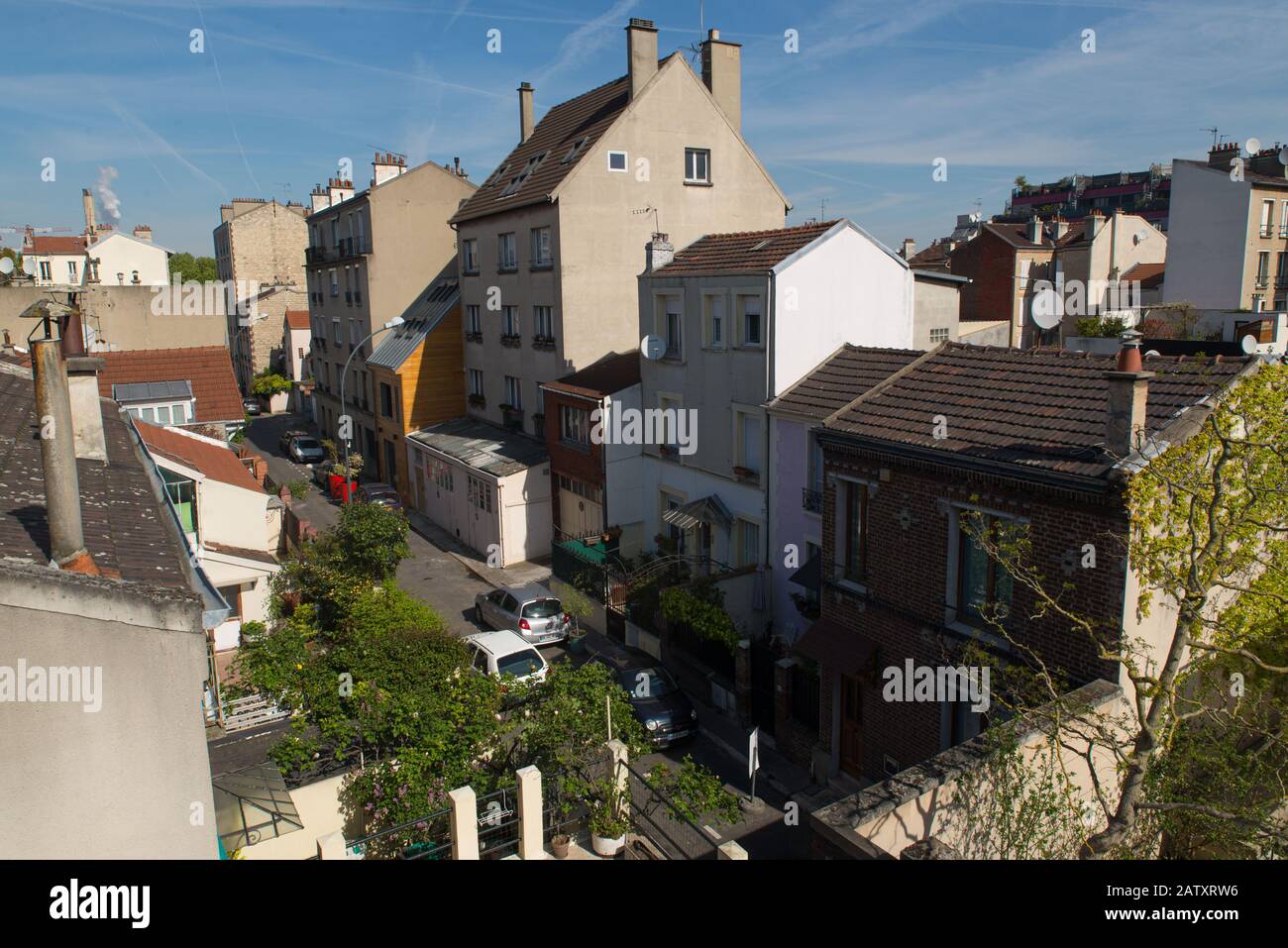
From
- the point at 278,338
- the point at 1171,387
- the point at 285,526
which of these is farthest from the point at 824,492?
the point at 278,338

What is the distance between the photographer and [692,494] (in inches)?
919

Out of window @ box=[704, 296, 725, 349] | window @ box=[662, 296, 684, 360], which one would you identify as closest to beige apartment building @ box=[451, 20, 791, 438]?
window @ box=[662, 296, 684, 360]

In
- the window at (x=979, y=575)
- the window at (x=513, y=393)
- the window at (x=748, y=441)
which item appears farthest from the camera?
the window at (x=513, y=393)

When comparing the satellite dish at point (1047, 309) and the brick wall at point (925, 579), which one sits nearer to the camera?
the brick wall at point (925, 579)

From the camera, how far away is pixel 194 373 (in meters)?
33.4

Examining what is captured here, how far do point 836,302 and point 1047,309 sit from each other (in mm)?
32424

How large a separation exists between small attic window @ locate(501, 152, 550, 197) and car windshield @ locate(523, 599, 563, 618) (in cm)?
1738

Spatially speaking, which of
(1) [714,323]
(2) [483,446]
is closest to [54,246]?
(2) [483,446]

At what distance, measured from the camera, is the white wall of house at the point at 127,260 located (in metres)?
63.3

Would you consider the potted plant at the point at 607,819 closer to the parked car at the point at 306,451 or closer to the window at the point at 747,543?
the window at the point at 747,543

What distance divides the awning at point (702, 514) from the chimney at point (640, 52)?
1498cm

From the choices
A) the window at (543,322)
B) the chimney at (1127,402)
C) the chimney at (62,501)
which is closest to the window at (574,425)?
the window at (543,322)
